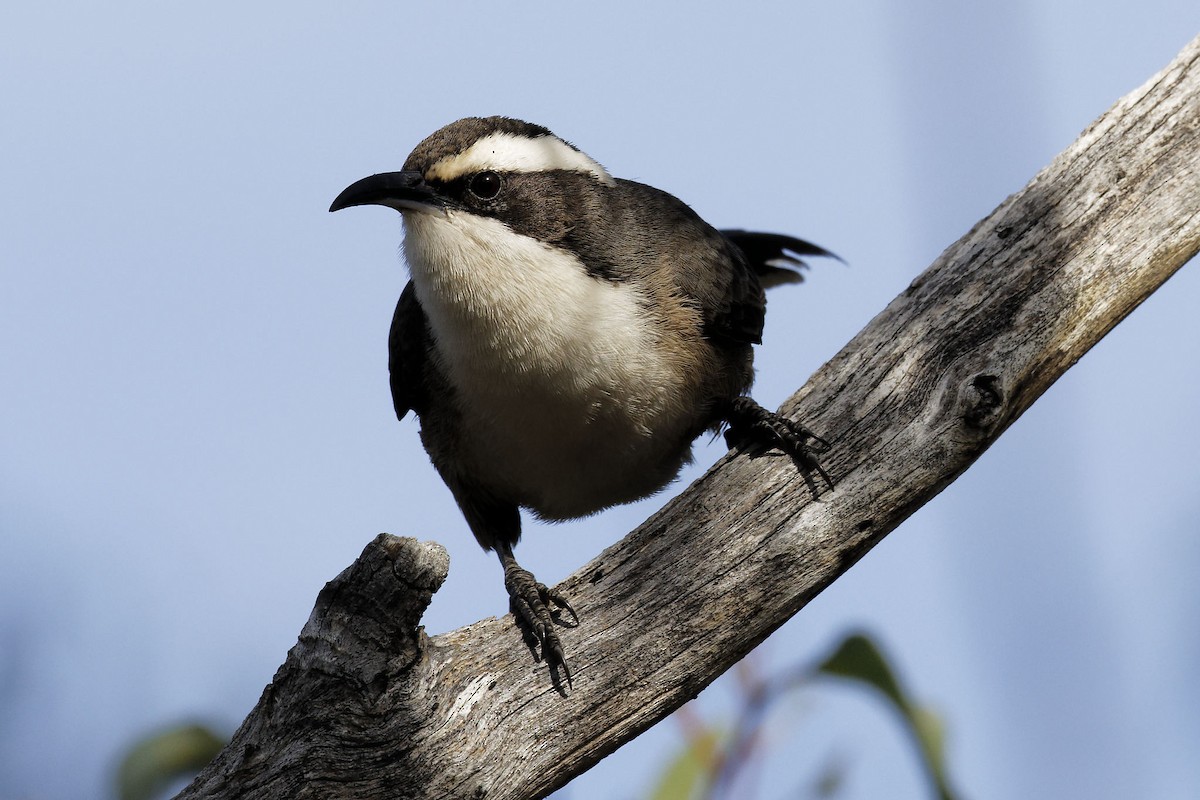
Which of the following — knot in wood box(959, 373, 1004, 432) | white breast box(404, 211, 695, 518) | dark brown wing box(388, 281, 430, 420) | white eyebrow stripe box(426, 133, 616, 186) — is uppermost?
white eyebrow stripe box(426, 133, 616, 186)

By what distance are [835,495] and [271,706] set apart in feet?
5.82

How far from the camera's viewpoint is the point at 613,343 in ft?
14.4

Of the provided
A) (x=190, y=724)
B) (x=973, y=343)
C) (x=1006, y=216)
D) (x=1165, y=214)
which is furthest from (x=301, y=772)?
(x=1165, y=214)

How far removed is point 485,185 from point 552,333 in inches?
25.0

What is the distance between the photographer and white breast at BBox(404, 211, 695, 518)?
4250mm

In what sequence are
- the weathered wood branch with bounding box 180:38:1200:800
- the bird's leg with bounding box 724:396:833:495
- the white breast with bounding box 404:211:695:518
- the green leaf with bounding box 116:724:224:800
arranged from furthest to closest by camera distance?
1. the white breast with bounding box 404:211:695:518
2. the bird's leg with bounding box 724:396:833:495
3. the green leaf with bounding box 116:724:224:800
4. the weathered wood branch with bounding box 180:38:1200:800

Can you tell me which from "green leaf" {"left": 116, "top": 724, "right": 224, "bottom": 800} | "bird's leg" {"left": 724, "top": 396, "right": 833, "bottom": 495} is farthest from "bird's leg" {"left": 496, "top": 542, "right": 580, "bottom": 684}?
"green leaf" {"left": 116, "top": 724, "right": 224, "bottom": 800}

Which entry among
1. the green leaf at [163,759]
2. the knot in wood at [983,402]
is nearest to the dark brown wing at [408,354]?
the green leaf at [163,759]

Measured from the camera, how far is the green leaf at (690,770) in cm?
384

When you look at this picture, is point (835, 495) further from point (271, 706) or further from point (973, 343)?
point (271, 706)

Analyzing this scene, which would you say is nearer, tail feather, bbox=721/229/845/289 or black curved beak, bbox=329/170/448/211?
black curved beak, bbox=329/170/448/211

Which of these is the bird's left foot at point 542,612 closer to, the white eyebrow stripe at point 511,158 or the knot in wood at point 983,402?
the knot in wood at point 983,402

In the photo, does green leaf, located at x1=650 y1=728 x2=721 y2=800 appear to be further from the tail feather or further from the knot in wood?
the tail feather

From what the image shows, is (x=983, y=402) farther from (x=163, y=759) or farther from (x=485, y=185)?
(x=163, y=759)
